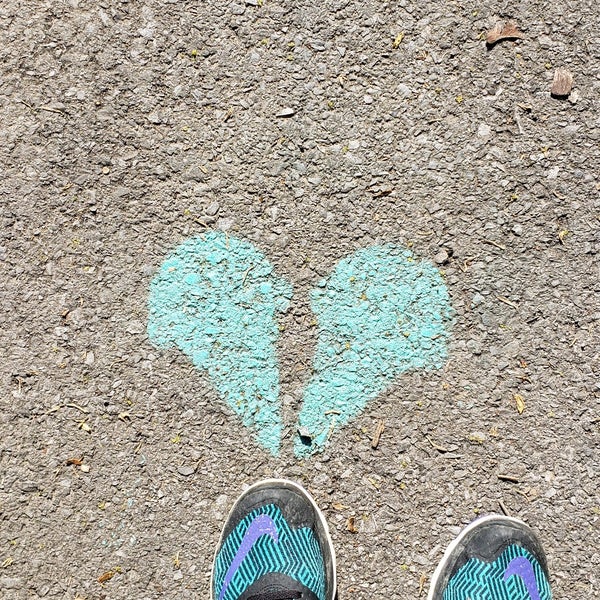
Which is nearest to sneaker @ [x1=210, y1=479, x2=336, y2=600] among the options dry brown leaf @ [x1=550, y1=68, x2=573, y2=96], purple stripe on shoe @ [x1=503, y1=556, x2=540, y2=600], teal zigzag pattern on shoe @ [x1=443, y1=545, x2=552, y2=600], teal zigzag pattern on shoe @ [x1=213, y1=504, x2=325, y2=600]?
teal zigzag pattern on shoe @ [x1=213, y1=504, x2=325, y2=600]

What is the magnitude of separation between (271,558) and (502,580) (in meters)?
0.82

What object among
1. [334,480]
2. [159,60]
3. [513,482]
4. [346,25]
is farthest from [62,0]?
[513,482]

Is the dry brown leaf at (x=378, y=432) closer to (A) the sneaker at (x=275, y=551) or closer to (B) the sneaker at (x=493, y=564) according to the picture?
(A) the sneaker at (x=275, y=551)

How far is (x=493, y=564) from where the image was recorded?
201cm

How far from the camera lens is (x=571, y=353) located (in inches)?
77.9

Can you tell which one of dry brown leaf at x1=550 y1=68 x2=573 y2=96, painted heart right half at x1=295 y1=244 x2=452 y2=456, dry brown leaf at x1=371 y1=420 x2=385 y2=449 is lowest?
dry brown leaf at x1=371 y1=420 x2=385 y2=449

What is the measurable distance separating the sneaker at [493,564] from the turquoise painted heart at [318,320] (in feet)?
1.94

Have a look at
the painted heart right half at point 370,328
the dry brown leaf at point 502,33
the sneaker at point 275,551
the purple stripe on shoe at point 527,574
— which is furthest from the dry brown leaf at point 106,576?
the dry brown leaf at point 502,33

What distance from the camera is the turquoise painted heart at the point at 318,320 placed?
199 centimetres

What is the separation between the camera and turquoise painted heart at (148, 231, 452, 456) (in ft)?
6.52

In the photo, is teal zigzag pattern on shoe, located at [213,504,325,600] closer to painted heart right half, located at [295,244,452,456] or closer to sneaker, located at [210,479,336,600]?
sneaker, located at [210,479,336,600]

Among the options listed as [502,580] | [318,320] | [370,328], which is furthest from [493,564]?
[318,320]

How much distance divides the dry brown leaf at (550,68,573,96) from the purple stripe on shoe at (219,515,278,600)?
1789 millimetres

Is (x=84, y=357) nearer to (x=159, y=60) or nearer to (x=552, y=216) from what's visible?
(x=159, y=60)
